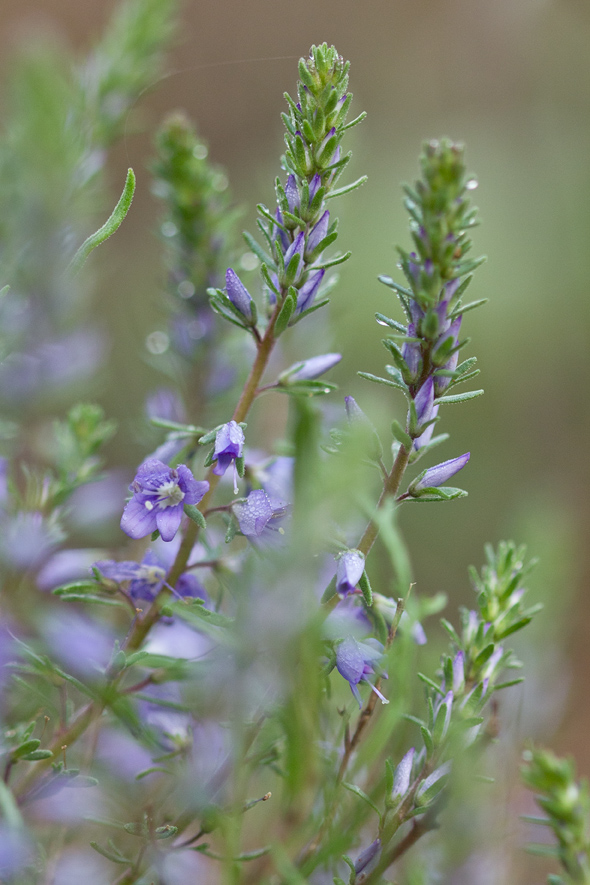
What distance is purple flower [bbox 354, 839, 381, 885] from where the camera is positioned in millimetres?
347

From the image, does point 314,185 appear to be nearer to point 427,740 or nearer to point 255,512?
point 255,512

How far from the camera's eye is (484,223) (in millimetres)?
1916

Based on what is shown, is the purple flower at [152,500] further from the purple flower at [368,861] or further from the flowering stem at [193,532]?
the purple flower at [368,861]

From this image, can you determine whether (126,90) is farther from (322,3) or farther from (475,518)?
(322,3)

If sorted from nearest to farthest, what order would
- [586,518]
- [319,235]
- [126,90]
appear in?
1. [319,235]
2. [126,90]
3. [586,518]

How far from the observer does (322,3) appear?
2.59 meters

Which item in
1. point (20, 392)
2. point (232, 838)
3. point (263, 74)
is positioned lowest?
point (232, 838)

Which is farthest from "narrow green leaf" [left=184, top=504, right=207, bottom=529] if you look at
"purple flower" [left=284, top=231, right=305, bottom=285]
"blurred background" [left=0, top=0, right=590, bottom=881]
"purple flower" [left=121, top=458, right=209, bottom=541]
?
"blurred background" [left=0, top=0, right=590, bottom=881]

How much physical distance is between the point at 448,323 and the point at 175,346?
33cm

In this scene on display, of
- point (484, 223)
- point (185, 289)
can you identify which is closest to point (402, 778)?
point (185, 289)

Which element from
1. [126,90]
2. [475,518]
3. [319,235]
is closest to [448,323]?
[319,235]

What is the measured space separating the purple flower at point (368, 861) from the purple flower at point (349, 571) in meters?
0.12

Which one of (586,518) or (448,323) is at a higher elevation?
(448,323)

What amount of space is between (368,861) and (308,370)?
243 mm
